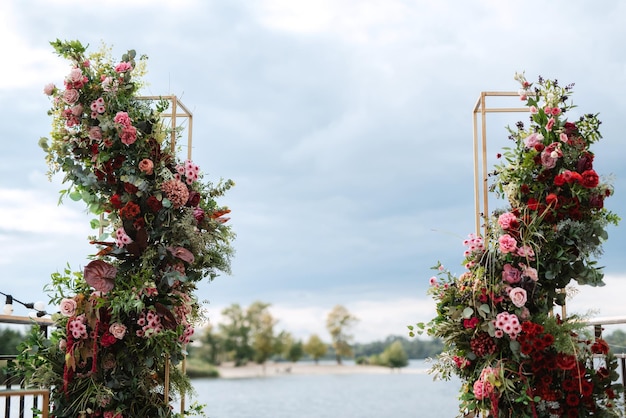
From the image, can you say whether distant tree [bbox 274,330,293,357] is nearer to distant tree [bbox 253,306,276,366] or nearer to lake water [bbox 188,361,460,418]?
distant tree [bbox 253,306,276,366]

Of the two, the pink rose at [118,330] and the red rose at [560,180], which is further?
the red rose at [560,180]

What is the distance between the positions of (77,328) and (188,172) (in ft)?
Answer: 3.57

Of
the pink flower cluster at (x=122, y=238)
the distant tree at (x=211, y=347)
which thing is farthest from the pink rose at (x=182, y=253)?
the distant tree at (x=211, y=347)

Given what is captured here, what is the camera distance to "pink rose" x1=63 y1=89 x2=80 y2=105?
3.81m

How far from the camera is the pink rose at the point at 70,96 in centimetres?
381

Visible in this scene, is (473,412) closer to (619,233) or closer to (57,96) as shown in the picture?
(619,233)

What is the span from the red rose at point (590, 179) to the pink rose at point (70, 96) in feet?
9.75

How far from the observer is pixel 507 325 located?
11.6 ft

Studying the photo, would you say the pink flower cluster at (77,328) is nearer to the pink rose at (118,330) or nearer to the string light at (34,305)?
the pink rose at (118,330)

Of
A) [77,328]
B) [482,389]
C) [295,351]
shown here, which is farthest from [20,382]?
[295,351]

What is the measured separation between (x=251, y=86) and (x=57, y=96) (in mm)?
7129

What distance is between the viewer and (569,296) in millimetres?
3760

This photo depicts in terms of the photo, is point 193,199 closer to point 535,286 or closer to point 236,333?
point 535,286

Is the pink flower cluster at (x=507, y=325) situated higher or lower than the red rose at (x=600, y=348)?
higher
